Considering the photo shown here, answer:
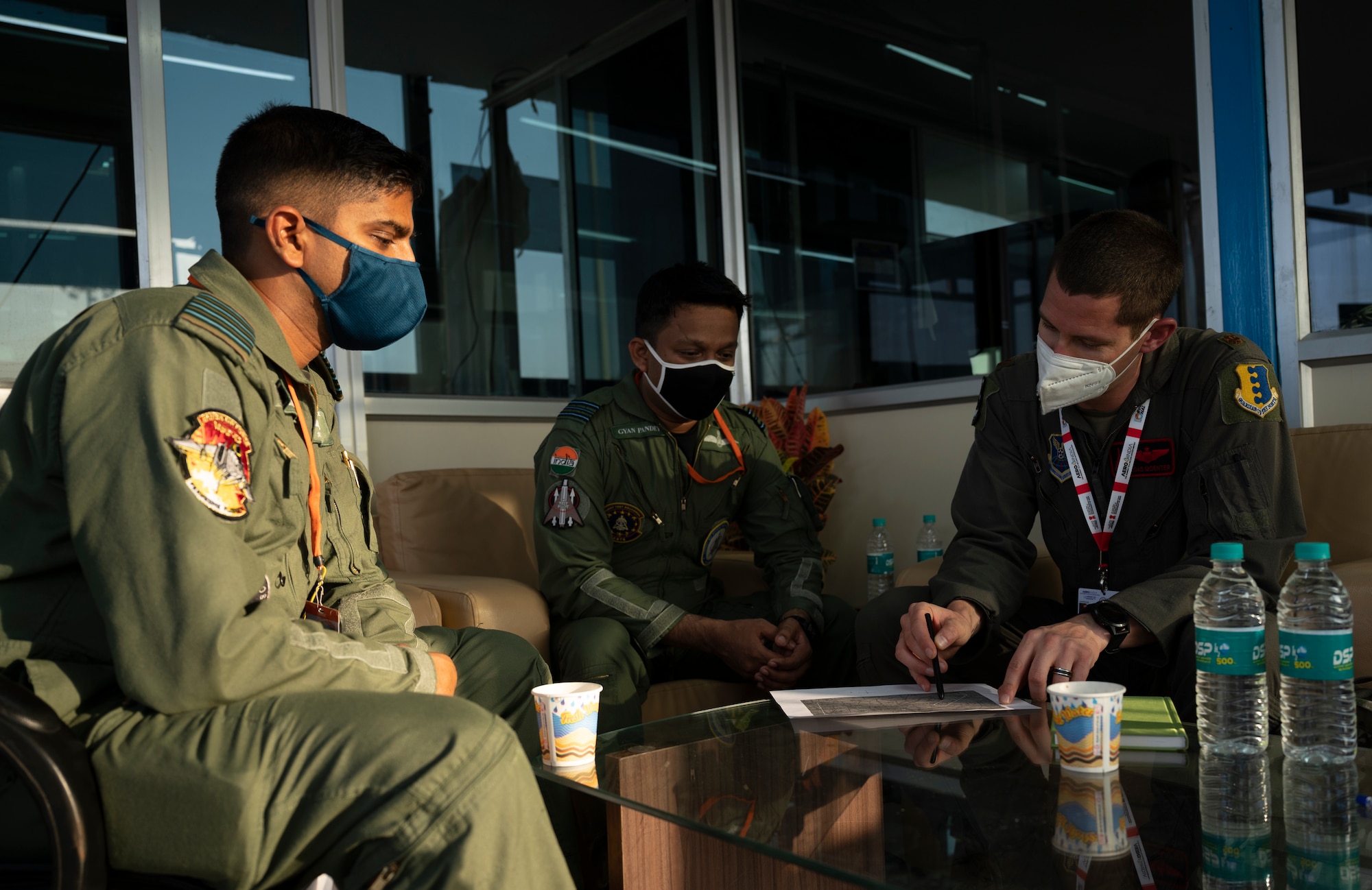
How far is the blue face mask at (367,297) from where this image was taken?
1.53 meters

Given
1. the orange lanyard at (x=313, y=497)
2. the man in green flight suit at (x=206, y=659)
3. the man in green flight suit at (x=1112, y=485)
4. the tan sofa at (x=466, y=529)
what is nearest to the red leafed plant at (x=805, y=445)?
the tan sofa at (x=466, y=529)

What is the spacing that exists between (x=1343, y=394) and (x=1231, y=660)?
5.14 ft

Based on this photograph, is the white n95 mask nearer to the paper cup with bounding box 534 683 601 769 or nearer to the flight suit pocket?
the flight suit pocket

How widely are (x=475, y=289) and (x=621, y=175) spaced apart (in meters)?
0.81

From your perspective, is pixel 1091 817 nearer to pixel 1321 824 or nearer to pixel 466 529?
pixel 1321 824

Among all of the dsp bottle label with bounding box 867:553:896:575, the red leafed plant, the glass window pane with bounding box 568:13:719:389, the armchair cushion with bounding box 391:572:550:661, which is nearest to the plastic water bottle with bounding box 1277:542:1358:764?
the armchair cushion with bounding box 391:572:550:661

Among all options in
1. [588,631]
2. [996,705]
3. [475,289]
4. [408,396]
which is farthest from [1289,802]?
[475,289]

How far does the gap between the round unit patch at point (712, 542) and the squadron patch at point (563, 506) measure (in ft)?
1.17

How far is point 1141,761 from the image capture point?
1.28 metres

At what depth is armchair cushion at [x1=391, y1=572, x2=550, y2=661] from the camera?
82.1 inches

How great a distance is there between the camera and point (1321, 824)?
1.05 meters

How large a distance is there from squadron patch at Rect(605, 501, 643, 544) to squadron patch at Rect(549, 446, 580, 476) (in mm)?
141

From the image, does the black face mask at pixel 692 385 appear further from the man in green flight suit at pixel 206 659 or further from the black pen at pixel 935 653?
the man in green flight suit at pixel 206 659

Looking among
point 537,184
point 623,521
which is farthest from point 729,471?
point 537,184
